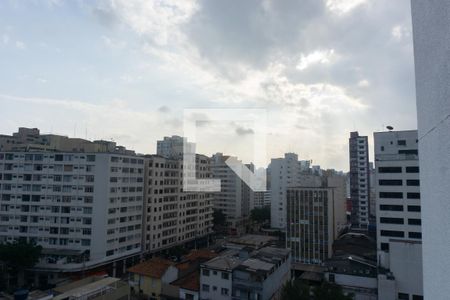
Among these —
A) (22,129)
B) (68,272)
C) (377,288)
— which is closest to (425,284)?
(377,288)

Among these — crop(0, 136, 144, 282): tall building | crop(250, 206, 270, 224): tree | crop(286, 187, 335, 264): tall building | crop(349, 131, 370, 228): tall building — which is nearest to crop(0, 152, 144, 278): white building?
crop(0, 136, 144, 282): tall building

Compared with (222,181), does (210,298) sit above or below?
below

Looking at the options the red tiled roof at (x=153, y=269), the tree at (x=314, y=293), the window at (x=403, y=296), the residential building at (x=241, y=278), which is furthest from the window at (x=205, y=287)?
the window at (x=403, y=296)

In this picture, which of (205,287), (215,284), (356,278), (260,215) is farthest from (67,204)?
(260,215)

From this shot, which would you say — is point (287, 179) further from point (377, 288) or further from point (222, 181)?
point (377, 288)

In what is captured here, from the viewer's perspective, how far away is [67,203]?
15156 mm

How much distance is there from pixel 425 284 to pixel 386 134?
55.8 ft

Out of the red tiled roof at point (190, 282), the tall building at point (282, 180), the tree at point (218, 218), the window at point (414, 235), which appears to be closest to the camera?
the red tiled roof at point (190, 282)

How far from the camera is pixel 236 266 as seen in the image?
32.9 ft

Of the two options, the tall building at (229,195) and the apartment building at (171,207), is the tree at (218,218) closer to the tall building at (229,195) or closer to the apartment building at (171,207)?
the tall building at (229,195)

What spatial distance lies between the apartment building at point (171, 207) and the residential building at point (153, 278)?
562 cm

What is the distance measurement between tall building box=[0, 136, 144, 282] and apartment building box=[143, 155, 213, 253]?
1891 mm

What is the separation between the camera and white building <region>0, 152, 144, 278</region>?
14.7 metres

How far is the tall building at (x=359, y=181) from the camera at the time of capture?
28406 millimetres
